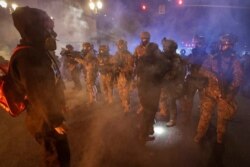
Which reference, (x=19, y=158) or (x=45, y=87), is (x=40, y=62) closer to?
(x=45, y=87)

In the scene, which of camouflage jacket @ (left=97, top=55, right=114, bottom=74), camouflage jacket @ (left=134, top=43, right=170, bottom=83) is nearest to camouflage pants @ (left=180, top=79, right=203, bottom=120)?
camouflage jacket @ (left=134, top=43, right=170, bottom=83)

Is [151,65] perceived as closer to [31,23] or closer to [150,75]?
[150,75]

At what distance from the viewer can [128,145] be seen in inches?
203

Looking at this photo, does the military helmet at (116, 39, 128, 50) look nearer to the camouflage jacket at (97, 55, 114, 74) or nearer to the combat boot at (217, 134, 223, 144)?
the camouflage jacket at (97, 55, 114, 74)

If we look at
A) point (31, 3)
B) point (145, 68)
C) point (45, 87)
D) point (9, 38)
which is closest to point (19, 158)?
point (45, 87)

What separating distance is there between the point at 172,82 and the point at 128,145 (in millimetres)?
2028

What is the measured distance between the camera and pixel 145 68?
15.9 feet

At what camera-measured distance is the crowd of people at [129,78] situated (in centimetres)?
279

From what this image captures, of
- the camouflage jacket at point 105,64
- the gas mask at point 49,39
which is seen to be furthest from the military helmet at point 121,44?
the gas mask at point 49,39

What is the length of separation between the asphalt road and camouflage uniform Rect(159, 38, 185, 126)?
1.46 feet

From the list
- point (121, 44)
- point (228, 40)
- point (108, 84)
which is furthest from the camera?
point (108, 84)

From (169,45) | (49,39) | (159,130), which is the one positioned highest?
(49,39)

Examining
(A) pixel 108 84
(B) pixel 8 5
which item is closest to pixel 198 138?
(A) pixel 108 84

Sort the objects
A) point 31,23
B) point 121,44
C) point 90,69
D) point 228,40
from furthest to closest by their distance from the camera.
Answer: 1. point 90,69
2. point 121,44
3. point 228,40
4. point 31,23
